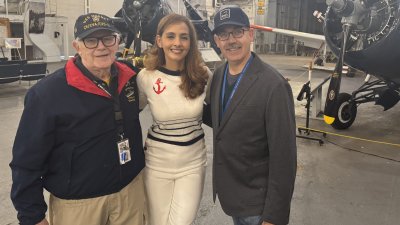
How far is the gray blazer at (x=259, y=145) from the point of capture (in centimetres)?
168

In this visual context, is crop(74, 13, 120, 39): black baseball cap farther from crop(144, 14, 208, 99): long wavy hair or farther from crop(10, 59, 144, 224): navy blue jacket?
crop(144, 14, 208, 99): long wavy hair

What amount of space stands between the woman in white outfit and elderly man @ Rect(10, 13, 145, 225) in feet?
0.65

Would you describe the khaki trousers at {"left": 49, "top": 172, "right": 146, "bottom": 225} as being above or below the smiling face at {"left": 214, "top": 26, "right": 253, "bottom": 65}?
below

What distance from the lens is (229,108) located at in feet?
5.76

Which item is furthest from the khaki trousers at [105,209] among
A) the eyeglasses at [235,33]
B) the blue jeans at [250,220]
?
the eyeglasses at [235,33]

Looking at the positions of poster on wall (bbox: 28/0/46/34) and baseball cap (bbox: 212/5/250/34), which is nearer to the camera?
baseball cap (bbox: 212/5/250/34)

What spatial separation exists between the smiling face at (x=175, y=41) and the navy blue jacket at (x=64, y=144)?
15.6 inches

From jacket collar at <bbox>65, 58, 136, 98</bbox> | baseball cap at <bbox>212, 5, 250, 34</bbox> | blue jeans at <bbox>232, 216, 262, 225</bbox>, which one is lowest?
blue jeans at <bbox>232, 216, 262, 225</bbox>

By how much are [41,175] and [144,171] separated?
0.63 meters

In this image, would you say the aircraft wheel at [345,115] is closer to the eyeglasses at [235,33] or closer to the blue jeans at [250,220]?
the blue jeans at [250,220]

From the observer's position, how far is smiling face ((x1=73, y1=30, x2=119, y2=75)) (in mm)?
1758

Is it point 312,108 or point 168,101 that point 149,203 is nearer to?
point 168,101

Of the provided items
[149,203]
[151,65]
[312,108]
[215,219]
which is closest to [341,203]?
[215,219]

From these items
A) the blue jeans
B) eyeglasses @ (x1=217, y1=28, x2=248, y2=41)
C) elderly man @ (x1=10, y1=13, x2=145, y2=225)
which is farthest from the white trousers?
eyeglasses @ (x1=217, y1=28, x2=248, y2=41)
